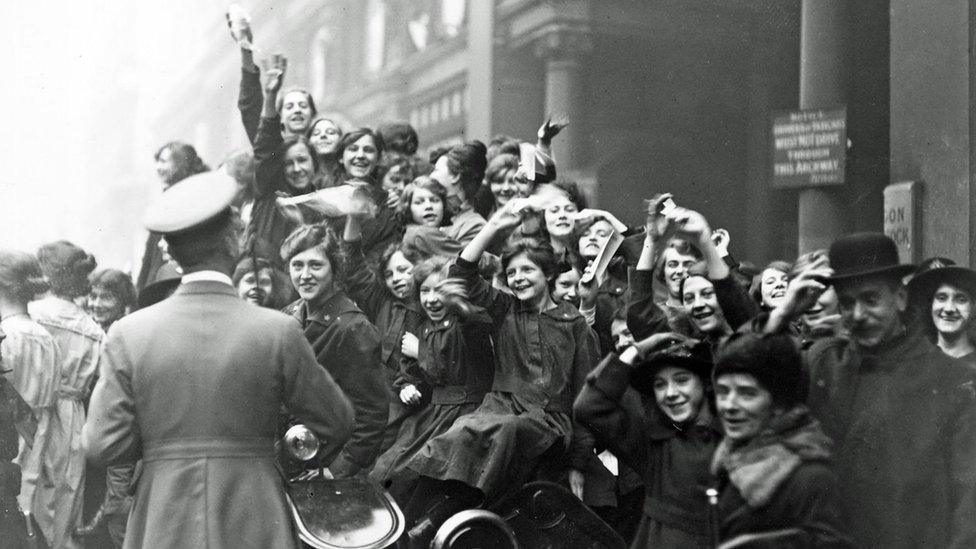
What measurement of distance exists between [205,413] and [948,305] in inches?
100

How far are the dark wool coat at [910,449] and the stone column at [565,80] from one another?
630 cm

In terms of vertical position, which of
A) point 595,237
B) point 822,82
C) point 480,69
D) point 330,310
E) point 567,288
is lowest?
point 330,310

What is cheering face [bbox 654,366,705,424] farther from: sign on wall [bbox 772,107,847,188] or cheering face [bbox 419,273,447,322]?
sign on wall [bbox 772,107,847,188]

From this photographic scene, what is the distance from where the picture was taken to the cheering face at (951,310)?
4.71 meters

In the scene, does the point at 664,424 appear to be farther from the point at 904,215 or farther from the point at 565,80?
the point at 565,80

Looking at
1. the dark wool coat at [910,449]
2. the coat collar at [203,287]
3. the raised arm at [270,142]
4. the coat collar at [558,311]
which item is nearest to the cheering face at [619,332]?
the coat collar at [558,311]

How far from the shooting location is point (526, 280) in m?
5.68

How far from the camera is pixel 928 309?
4.76 metres

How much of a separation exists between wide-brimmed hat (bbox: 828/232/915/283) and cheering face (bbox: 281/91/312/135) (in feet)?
12.7

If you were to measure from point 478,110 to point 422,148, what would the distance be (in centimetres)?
75

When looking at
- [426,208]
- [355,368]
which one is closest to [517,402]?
[355,368]

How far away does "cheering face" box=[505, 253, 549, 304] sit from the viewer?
5.68 m

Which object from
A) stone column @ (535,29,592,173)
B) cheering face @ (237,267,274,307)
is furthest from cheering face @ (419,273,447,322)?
stone column @ (535,29,592,173)

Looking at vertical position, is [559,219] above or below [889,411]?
above
